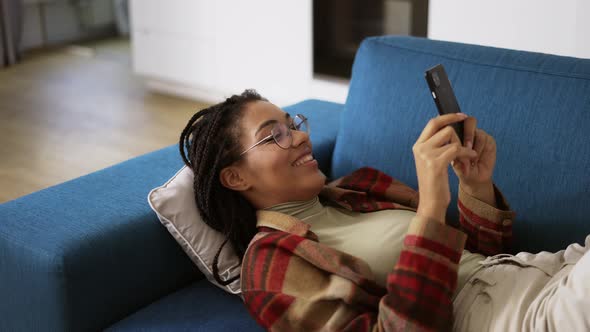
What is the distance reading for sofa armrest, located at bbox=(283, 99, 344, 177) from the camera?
6.44 ft

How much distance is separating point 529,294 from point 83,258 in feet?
2.71

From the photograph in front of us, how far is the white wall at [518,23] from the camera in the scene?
2.91 m

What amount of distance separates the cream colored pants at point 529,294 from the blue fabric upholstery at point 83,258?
629mm

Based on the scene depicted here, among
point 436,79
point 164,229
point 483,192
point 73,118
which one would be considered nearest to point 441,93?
point 436,79

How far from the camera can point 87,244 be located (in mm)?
1449

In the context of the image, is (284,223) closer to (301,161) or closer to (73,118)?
(301,161)

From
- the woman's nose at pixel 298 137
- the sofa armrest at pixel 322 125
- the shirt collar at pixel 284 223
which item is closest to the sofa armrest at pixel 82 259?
the shirt collar at pixel 284 223

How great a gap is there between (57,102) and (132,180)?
2839mm

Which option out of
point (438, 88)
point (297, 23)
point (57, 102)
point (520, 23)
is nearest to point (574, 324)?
point (438, 88)

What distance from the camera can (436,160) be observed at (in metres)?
1.26

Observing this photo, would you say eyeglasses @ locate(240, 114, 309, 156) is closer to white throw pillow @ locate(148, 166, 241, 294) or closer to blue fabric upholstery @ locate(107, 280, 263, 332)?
white throw pillow @ locate(148, 166, 241, 294)

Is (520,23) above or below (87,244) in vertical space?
above

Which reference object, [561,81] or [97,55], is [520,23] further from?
[97,55]

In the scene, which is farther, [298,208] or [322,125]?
[322,125]
